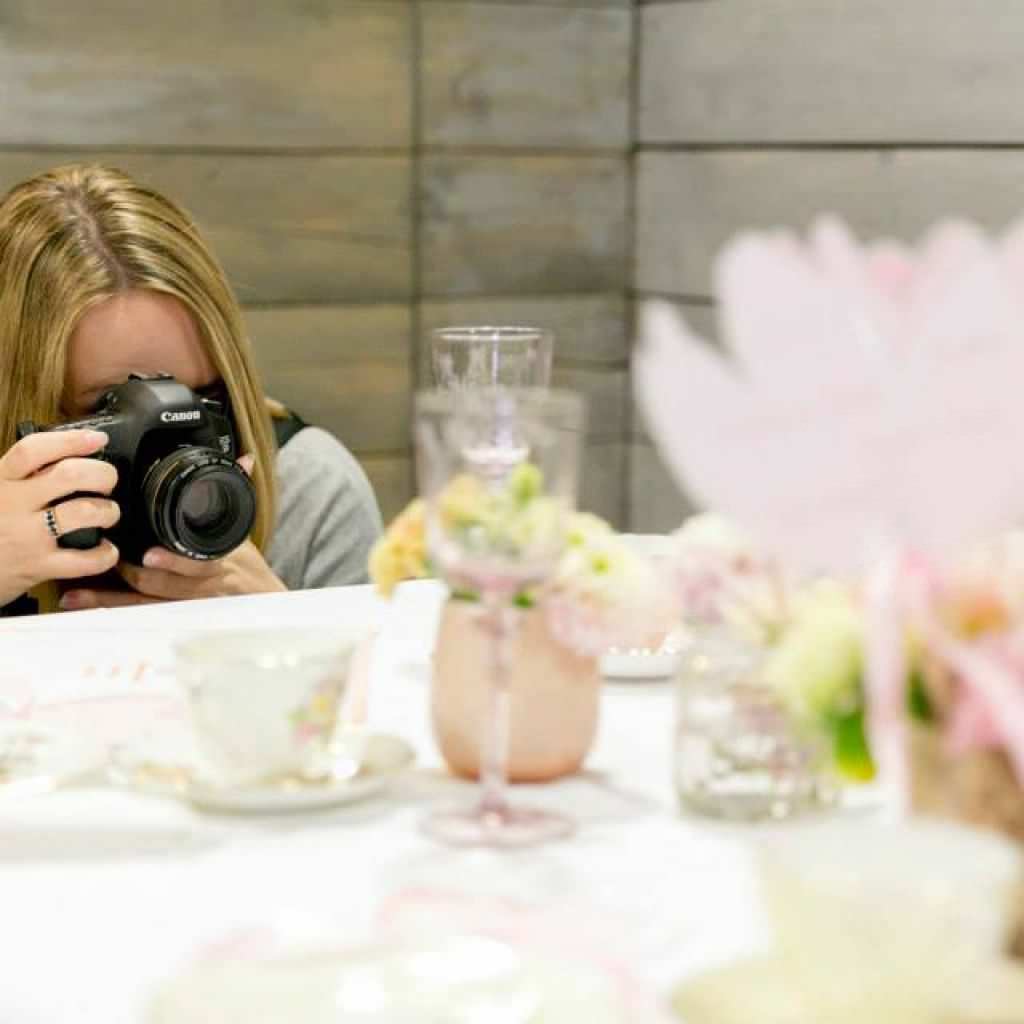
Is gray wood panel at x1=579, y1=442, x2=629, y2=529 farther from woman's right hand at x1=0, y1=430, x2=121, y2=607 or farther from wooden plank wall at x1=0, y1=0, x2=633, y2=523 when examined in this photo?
woman's right hand at x1=0, y1=430, x2=121, y2=607

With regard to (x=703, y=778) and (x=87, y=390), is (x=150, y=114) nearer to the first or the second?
(x=87, y=390)

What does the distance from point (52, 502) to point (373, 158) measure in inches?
59.2

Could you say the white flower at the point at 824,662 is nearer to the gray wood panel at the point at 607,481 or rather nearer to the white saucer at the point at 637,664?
the white saucer at the point at 637,664

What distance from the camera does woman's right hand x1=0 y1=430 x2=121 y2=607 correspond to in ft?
→ 4.83

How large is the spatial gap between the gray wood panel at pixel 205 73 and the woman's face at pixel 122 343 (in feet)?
3.45

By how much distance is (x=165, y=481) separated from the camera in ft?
4.93

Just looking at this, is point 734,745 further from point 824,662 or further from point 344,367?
point 344,367

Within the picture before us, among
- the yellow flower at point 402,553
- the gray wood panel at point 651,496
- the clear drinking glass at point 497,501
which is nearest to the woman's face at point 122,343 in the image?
the yellow flower at point 402,553

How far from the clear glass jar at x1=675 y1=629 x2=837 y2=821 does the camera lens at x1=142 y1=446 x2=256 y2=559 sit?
683mm

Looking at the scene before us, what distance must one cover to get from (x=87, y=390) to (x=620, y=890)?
1002mm

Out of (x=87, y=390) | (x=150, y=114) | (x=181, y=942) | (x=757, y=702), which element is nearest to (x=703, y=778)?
(x=757, y=702)

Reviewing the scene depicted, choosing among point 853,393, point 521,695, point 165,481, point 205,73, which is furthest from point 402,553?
point 205,73

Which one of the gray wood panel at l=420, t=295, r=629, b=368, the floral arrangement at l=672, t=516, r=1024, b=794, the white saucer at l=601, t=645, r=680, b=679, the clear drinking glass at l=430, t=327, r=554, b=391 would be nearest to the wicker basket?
the floral arrangement at l=672, t=516, r=1024, b=794

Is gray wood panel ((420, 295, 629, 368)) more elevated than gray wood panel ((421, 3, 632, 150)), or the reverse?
gray wood panel ((421, 3, 632, 150))
